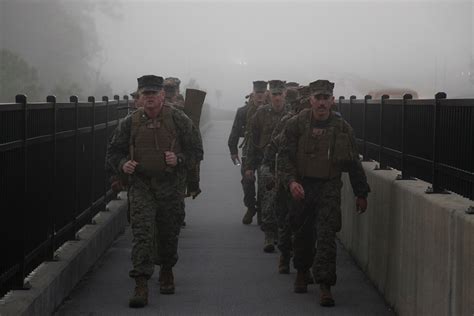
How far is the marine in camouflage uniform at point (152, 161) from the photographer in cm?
1011

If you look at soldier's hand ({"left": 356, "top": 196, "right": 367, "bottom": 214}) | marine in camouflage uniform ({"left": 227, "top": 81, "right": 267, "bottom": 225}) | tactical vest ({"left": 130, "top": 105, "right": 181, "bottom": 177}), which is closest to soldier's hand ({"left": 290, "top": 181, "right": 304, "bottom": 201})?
soldier's hand ({"left": 356, "top": 196, "right": 367, "bottom": 214})

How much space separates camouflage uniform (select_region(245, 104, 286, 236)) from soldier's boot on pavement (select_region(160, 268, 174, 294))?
2988 mm

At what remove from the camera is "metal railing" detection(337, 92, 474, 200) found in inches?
307

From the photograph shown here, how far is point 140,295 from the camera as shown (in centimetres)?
970

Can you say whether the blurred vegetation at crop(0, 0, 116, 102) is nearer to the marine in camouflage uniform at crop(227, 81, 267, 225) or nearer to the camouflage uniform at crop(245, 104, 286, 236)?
the marine in camouflage uniform at crop(227, 81, 267, 225)

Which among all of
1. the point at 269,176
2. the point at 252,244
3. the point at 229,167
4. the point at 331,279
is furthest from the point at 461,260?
the point at 229,167

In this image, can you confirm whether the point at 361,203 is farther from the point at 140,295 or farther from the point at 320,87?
the point at 140,295

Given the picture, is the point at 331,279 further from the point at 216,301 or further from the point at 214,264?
the point at 214,264

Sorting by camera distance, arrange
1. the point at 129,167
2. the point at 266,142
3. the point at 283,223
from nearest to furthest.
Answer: the point at 129,167 < the point at 283,223 < the point at 266,142

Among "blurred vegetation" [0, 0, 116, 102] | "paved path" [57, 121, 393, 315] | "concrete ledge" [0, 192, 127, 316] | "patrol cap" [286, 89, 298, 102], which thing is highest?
"blurred vegetation" [0, 0, 116, 102]

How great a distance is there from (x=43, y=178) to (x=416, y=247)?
3185 millimetres

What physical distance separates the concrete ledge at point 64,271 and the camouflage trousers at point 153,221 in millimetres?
650

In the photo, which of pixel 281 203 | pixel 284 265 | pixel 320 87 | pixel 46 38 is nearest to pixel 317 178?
pixel 320 87

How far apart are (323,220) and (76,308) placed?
225 centimetres
